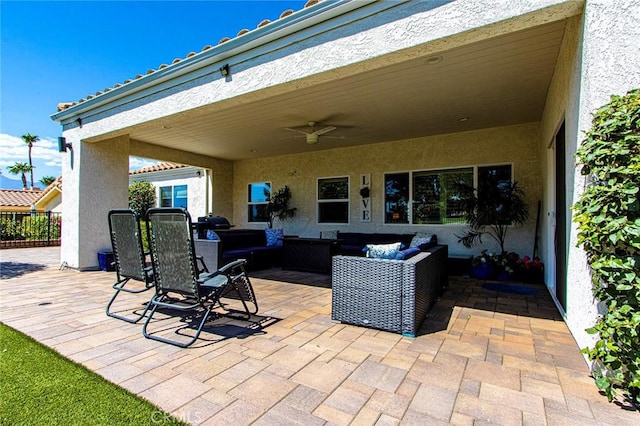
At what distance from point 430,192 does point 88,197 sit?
7.60 metres

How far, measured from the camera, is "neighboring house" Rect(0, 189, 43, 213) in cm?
2086

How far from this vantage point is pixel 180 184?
38.6 ft

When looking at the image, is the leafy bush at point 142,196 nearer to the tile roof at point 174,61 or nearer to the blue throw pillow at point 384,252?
the tile roof at point 174,61

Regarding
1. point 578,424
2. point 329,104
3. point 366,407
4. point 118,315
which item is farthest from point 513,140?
point 118,315

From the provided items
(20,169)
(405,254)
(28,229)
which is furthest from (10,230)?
(20,169)

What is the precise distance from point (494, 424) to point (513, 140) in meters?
6.49

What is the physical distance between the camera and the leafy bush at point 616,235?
6.30 ft

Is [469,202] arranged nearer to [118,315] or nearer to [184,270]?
[184,270]

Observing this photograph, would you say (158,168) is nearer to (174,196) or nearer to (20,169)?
(174,196)

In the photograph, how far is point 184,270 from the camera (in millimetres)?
3102

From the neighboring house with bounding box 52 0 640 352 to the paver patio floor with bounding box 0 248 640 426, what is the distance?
585 mm

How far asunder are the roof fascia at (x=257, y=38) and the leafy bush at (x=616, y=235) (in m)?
2.15

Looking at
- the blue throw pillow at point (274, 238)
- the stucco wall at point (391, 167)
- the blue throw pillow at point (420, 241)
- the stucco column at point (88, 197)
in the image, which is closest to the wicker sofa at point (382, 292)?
→ the blue throw pillow at point (420, 241)

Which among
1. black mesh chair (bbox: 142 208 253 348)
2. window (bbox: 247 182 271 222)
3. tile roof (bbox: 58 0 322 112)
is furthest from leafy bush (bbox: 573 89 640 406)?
window (bbox: 247 182 271 222)
